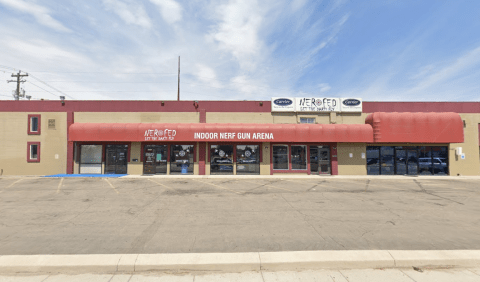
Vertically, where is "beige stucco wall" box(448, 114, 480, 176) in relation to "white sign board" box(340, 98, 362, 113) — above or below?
below

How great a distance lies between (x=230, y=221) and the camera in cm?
696

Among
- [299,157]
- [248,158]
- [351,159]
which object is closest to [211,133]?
[248,158]

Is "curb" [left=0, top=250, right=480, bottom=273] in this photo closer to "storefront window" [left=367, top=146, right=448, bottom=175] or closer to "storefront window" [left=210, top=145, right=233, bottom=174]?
"storefront window" [left=210, top=145, right=233, bottom=174]

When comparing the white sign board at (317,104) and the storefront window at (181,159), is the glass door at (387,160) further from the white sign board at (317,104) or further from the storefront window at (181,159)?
the storefront window at (181,159)

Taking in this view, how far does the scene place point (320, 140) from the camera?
1797 centimetres

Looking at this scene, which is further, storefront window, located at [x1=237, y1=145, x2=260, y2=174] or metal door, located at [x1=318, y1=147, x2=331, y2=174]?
metal door, located at [x1=318, y1=147, x2=331, y2=174]

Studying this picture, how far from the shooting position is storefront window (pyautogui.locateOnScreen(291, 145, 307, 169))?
18.9 meters

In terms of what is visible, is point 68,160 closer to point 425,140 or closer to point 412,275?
point 412,275

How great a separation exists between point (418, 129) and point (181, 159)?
20.3 meters

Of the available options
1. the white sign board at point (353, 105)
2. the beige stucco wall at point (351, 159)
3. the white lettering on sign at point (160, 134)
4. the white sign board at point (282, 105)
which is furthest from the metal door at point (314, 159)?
the white lettering on sign at point (160, 134)

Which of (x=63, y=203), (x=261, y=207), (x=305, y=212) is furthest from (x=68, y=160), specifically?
(x=305, y=212)

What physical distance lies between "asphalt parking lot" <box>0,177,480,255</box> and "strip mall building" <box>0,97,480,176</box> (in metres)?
7.28

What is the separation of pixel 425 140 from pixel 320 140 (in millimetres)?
8704

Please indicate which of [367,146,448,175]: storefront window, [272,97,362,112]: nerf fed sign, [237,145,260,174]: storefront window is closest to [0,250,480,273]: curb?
[237,145,260,174]: storefront window
